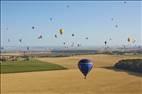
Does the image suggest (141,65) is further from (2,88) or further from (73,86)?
(2,88)

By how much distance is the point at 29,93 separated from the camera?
23906 mm

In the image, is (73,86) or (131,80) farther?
(131,80)

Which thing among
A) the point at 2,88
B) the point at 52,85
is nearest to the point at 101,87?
the point at 52,85

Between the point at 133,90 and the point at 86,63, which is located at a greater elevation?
the point at 86,63

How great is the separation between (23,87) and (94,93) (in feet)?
20.9

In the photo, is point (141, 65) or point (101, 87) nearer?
point (101, 87)

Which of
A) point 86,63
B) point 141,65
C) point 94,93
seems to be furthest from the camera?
point 141,65

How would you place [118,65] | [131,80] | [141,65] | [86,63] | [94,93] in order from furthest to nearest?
[118,65] → [141,65] → [131,80] → [86,63] → [94,93]

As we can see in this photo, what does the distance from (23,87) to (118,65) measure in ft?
69.7

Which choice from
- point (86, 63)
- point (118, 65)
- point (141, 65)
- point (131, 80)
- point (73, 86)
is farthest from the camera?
point (118, 65)

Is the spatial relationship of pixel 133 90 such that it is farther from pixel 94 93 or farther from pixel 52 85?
pixel 52 85

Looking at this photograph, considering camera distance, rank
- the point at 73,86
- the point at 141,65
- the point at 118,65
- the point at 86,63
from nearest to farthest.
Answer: the point at 86,63 < the point at 73,86 < the point at 141,65 < the point at 118,65

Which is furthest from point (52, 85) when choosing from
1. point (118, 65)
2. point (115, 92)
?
point (118, 65)

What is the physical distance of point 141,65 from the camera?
38.1m
